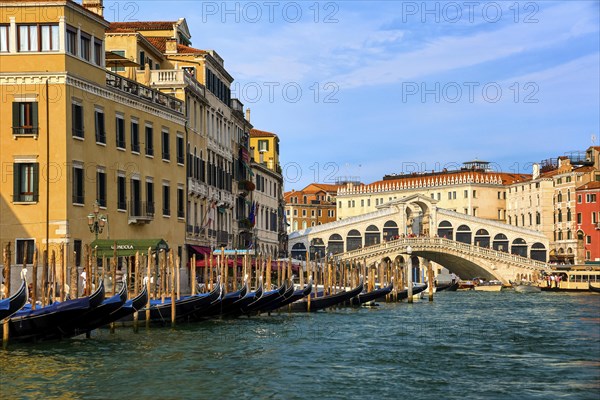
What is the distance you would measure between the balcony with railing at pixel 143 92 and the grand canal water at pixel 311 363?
6464 millimetres

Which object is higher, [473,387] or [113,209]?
[113,209]

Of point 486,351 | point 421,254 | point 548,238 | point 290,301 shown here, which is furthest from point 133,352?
point 548,238

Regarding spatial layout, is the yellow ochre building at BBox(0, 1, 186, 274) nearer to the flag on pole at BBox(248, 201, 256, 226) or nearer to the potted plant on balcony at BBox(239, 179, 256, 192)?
the potted plant on balcony at BBox(239, 179, 256, 192)

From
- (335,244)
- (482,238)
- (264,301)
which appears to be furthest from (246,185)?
(482,238)

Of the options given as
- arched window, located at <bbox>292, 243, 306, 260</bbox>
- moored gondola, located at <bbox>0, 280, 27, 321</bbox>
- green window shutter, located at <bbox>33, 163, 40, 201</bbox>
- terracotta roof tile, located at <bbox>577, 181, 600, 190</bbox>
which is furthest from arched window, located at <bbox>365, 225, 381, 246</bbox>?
moored gondola, located at <bbox>0, 280, 27, 321</bbox>

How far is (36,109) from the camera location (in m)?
23.5

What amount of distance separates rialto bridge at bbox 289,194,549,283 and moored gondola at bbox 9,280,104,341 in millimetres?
39395

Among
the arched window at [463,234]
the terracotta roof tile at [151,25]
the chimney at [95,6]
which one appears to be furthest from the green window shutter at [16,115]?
the arched window at [463,234]

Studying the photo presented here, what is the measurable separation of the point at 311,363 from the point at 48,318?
420 centimetres

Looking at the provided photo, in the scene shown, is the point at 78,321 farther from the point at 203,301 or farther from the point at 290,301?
the point at 290,301

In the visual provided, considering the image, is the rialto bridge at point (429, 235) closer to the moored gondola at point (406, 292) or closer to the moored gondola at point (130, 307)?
the moored gondola at point (406, 292)

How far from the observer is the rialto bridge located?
5669 cm

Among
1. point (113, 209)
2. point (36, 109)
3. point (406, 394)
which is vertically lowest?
point (406, 394)

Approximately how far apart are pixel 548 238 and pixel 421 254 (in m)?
11.1
